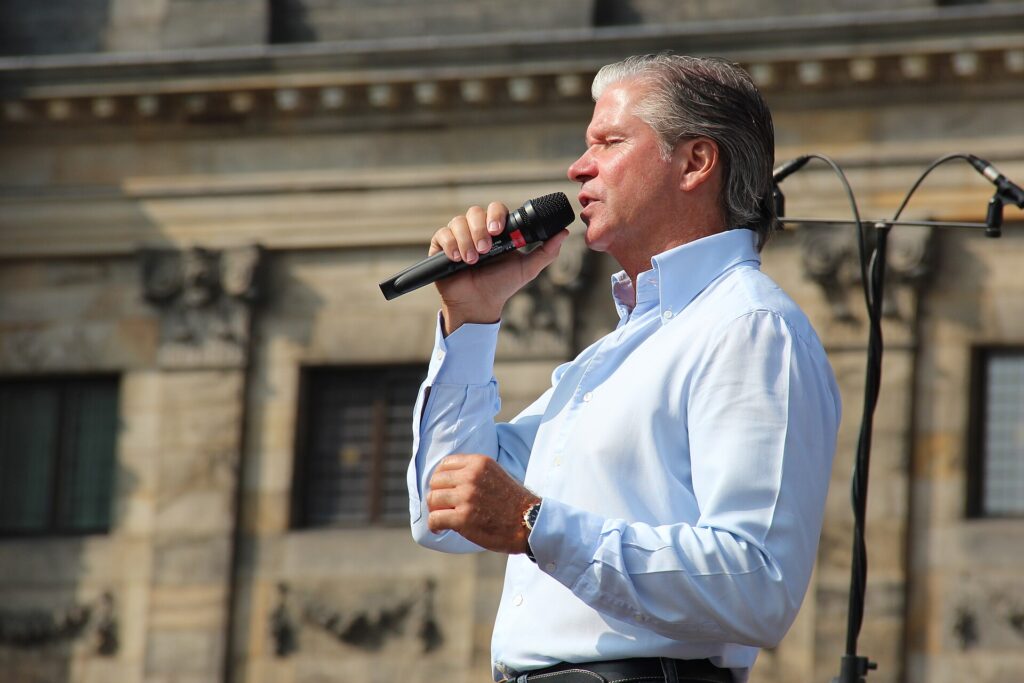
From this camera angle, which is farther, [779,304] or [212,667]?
[212,667]

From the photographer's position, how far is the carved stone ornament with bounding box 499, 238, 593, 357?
15.5 meters

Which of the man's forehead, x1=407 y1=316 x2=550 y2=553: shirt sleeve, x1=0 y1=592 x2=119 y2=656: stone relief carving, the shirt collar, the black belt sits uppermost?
the man's forehead

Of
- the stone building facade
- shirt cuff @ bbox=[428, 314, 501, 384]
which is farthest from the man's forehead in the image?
the stone building facade

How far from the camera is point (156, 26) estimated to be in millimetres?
16891

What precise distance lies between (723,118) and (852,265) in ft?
37.3

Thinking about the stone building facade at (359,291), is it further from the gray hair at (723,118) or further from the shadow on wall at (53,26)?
the gray hair at (723,118)

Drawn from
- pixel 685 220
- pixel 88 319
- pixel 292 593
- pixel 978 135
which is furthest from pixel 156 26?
pixel 685 220

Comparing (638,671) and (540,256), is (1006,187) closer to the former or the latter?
(540,256)

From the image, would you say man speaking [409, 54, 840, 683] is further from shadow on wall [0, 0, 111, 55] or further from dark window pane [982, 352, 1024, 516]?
shadow on wall [0, 0, 111, 55]

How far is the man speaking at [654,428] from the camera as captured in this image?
3.31 meters

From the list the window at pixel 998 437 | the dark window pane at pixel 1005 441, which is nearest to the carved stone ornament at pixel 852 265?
the window at pixel 998 437

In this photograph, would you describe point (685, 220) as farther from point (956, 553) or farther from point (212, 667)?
point (212, 667)

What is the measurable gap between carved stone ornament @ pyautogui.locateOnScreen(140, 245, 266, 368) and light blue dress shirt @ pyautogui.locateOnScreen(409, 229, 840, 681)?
490 inches

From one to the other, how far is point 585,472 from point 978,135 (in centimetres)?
1193
